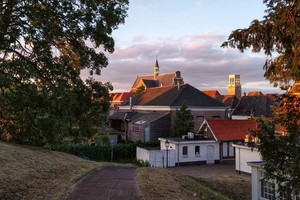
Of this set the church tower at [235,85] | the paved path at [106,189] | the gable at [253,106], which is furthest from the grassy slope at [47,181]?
the church tower at [235,85]

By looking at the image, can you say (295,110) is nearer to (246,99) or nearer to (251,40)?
(251,40)

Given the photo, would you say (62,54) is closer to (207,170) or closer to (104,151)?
(207,170)

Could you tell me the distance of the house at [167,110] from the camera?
51.0m

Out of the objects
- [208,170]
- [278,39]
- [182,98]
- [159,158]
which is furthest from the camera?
[182,98]

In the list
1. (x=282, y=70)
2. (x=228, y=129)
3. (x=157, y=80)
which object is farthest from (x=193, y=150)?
(x=157, y=80)

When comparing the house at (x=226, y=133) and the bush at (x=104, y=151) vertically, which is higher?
the house at (x=226, y=133)

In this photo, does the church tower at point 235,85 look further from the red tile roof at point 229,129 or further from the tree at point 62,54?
the tree at point 62,54

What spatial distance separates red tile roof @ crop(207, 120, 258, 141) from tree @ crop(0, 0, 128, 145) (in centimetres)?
2983

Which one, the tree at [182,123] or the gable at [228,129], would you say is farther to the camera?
the tree at [182,123]

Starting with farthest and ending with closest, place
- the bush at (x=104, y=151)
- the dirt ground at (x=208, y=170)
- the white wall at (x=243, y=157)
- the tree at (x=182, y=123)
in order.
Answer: the tree at (x=182, y=123), the bush at (x=104, y=151), the dirt ground at (x=208, y=170), the white wall at (x=243, y=157)

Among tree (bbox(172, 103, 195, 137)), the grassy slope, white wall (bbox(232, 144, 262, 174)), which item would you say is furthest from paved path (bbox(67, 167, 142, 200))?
tree (bbox(172, 103, 195, 137))

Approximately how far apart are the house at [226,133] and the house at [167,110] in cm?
907

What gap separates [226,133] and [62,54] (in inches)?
1245

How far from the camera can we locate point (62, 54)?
1258 cm
